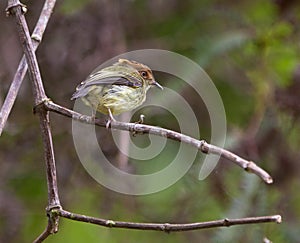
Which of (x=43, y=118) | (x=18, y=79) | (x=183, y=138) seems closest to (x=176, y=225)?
(x=183, y=138)

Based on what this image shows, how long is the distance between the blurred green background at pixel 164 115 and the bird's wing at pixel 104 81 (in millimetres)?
1182

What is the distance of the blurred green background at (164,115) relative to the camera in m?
3.20

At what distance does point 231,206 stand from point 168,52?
Result: 83 cm

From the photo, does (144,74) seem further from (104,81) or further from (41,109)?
(41,109)

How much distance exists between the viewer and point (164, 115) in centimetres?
327

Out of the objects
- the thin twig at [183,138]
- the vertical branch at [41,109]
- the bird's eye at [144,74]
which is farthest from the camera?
the bird's eye at [144,74]

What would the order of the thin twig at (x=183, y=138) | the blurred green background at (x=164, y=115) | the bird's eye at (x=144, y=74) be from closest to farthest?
the thin twig at (x=183, y=138) < the bird's eye at (x=144, y=74) < the blurred green background at (x=164, y=115)

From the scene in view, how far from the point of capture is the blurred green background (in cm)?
320

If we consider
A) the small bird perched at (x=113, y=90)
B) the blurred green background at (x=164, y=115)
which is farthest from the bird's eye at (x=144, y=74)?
the blurred green background at (x=164, y=115)

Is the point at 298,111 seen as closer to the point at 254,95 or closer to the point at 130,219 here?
the point at 254,95

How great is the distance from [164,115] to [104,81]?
1.49m

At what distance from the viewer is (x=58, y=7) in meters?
3.39

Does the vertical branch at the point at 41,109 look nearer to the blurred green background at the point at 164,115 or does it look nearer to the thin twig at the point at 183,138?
the thin twig at the point at 183,138

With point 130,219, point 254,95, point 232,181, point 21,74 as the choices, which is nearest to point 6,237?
point 130,219
